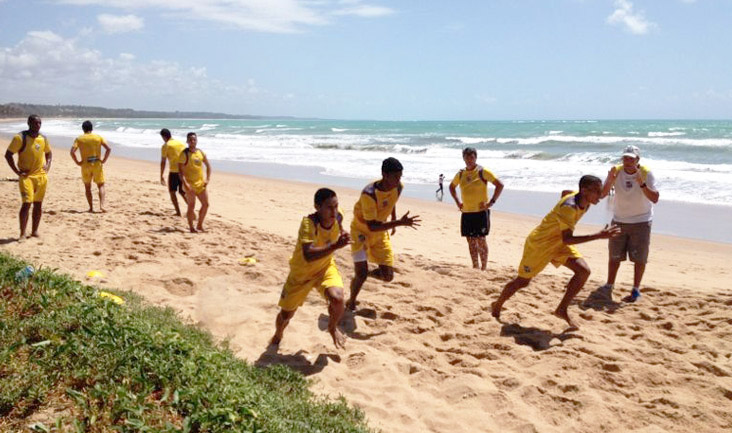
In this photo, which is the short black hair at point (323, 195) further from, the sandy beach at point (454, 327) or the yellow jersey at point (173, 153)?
the yellow jersey at point (173, 153)

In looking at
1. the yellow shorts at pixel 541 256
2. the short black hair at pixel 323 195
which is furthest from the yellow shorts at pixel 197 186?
the yellow shorts at pixel 541 256

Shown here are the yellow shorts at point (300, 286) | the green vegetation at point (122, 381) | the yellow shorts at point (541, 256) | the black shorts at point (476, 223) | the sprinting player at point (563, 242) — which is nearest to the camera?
the green vegetation at point (122, 381)

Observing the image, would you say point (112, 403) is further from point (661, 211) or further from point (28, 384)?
point (661, 211)

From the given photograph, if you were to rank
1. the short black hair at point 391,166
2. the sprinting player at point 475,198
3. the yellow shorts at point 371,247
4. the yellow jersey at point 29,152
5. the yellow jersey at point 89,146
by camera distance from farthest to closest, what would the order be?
the yellow jersey at point 89,146, the yellow jersey at point 29,152, the sprinting player at point 475,198, the yellow shorts at point 371,247, the short black hair at point 391,166

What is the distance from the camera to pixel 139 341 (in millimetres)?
3902

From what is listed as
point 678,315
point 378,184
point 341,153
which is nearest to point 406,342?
point 378,184

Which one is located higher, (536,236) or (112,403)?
(536,236)

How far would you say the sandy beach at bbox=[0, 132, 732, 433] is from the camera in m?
4.53

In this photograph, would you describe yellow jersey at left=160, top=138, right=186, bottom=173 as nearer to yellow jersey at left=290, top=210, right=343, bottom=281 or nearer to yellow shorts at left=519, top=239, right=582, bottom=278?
yellow jersey at left=290, top=210, right=343, bottom=281

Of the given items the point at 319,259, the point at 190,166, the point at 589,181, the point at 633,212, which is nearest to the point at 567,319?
the point at 589,181

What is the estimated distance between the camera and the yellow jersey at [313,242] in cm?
493

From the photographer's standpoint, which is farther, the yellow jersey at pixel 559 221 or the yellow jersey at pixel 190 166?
the yellow jersey at pixel 190 166

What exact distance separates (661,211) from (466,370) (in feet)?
36.6

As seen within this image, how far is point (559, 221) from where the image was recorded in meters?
5.65
